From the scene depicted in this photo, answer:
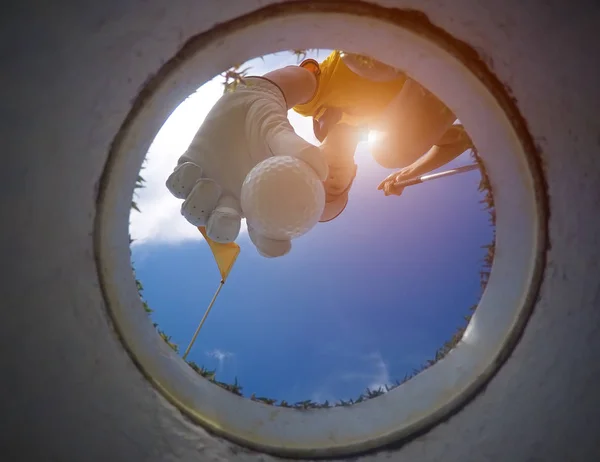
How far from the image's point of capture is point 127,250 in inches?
48.9

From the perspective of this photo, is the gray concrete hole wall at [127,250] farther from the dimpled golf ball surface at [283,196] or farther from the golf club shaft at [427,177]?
the golf club shaft at [427,177]

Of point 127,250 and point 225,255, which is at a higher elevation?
point 225,255

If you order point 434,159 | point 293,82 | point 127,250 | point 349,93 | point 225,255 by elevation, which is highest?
point 349,93

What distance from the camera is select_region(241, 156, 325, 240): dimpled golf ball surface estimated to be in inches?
62.2

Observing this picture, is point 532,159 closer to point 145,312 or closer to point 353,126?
point 145,312

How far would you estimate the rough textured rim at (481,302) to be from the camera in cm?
110

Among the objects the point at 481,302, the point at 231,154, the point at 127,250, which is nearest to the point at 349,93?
the point at 231,154

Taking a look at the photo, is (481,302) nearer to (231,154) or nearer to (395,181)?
(231,154)

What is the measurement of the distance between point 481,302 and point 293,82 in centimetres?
160

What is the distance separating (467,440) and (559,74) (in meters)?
1.06

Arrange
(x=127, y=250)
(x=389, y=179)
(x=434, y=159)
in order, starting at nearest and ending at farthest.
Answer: (x=127, y=250), (x=434, y=159), (x=389, y=179)

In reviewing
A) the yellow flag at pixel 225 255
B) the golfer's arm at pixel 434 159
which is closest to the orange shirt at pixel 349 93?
the golfer's arm at pixel 434 159

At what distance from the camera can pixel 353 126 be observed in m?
2.76

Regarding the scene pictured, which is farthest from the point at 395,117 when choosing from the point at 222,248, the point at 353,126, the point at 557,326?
the point at 557,326
